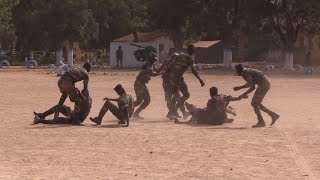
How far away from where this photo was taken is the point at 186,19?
55.0m

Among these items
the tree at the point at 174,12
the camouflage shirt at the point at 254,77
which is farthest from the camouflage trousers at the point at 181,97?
the tree at the point at 174,12

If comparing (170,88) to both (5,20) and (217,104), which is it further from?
(5,20)

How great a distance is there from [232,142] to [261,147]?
705 mm

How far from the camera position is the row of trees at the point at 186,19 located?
4916 cm

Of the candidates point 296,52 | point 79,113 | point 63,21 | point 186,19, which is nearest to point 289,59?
point 186,19

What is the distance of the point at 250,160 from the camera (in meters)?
9.91

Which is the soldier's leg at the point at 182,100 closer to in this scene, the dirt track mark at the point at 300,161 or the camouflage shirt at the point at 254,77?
the camouflage shirt at the point at 254,77

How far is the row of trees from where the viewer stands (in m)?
49.2

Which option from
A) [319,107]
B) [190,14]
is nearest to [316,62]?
[190,14]

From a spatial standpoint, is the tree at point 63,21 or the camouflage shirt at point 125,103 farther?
the tree at point 63,21

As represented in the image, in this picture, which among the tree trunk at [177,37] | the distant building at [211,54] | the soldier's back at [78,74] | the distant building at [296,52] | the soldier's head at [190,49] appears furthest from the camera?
the distant building at [211,54]

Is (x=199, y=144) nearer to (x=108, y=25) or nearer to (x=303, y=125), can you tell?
(x=303, y=125)

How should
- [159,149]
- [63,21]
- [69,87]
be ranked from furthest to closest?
[63,21], [69,87], [159,149]

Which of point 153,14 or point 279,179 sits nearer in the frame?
point 279,179
